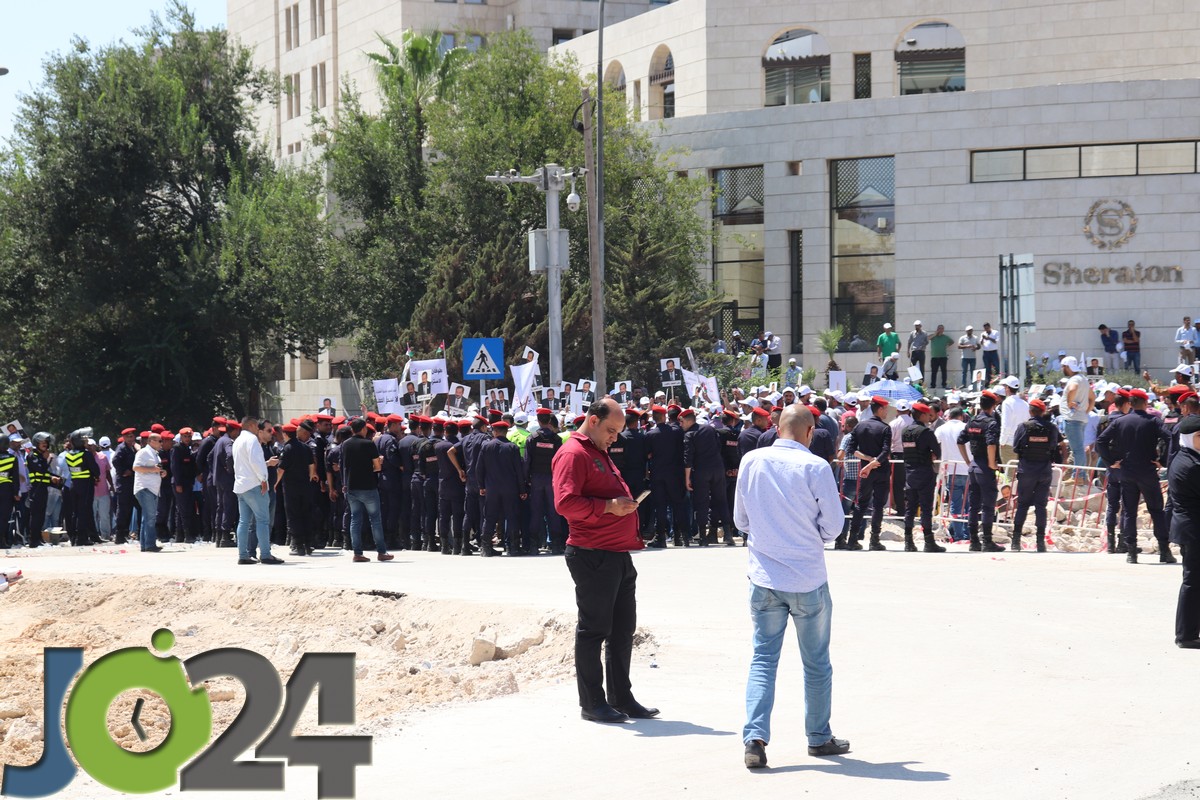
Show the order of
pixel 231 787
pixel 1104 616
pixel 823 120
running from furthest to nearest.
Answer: pixel 823 120 < pixel 1104 616 < pixel 231 787

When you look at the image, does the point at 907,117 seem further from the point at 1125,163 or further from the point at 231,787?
the point at 231,787

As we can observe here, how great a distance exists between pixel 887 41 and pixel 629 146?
9870mm

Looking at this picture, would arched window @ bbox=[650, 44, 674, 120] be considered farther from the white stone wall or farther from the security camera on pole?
the security camera on pole

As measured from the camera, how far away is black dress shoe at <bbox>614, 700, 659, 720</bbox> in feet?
30.0

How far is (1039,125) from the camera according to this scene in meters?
43.0

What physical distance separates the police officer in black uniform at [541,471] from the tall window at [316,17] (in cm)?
5443

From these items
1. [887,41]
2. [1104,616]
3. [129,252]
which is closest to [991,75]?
[887,41]

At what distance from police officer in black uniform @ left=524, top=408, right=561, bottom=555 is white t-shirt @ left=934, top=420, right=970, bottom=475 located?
5455 mm

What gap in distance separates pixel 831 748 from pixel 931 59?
44903mm

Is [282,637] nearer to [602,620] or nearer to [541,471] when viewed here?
[541,471]

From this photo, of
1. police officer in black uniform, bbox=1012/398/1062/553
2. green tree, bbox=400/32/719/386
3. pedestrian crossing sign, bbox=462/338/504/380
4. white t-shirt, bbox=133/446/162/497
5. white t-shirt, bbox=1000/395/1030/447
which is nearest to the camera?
police officer in black uniform, bbox=1012/398/1062/553

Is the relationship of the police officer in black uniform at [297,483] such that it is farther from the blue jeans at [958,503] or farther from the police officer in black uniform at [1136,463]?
the police officer in black uniform at [1136,463]

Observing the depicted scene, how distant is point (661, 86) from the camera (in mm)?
54125

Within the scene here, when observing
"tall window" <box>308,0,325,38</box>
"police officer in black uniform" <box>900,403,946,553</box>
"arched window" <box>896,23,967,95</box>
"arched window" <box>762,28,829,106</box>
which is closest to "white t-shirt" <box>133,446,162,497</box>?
"police officer in black uniform" <box>900,403,946,553</box>
